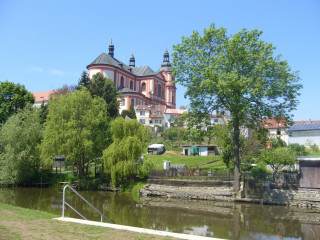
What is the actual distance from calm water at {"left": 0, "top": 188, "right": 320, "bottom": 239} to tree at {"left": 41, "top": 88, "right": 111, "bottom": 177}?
18.8 feet

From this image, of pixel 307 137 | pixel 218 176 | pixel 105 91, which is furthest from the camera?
pixel 105 91

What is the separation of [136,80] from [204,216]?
70.5m

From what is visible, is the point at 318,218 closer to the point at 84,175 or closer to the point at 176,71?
the point at 176,71

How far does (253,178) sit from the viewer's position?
74.2 ft

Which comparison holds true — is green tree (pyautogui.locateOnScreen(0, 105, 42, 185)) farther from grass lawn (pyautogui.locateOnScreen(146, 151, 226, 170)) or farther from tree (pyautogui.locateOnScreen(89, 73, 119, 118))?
tree (pyautogui.locateOnScreen(89, 73, 119, 118))

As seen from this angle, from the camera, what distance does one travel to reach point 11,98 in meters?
42.6

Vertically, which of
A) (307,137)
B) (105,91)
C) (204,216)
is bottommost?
(204,216)

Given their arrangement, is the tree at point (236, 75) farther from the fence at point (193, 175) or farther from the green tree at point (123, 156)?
the green tree at point (123, 156)

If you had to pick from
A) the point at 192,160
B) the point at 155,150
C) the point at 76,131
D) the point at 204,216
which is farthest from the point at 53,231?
the point at 155,150

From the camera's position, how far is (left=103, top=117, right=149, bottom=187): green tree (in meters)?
26.2

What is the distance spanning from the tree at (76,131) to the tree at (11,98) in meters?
14.6

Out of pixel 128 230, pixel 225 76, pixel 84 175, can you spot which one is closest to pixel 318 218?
pixel 225 76

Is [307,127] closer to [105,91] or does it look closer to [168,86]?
[105,91]

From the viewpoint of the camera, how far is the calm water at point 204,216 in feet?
44.9
